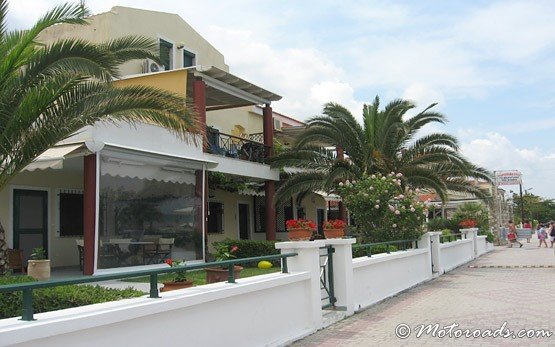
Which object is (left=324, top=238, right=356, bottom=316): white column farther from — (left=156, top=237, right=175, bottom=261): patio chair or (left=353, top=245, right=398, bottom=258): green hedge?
(left=156, top=237, right=175, bottom=261): patio chair

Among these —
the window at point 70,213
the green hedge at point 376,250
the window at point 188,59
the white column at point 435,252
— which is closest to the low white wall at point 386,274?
the green hedge at point 376,250

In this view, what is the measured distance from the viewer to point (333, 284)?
9.66m

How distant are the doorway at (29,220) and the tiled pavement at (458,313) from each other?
373 inches

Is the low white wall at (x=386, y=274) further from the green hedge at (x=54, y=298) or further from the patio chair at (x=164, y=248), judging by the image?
the patio chair at (x=164, y=248)

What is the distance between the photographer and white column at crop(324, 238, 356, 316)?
953cm

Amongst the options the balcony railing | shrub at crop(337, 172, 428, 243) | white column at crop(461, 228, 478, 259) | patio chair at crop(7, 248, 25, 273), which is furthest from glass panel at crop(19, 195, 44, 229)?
white column at crop(461, 228, 478, 259)

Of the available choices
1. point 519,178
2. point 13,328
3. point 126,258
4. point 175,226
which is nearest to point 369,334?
point 13,328

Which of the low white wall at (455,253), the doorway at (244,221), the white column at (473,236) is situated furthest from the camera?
the white column at (473,236)

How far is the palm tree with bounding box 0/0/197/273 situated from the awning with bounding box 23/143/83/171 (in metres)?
2.79

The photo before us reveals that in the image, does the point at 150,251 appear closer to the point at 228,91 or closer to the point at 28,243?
the point at 28,243

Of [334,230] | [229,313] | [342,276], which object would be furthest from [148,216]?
[229,313]

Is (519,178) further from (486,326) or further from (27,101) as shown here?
(27,101)

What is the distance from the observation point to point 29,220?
15.0 metres

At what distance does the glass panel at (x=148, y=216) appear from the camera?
42.9 feet
